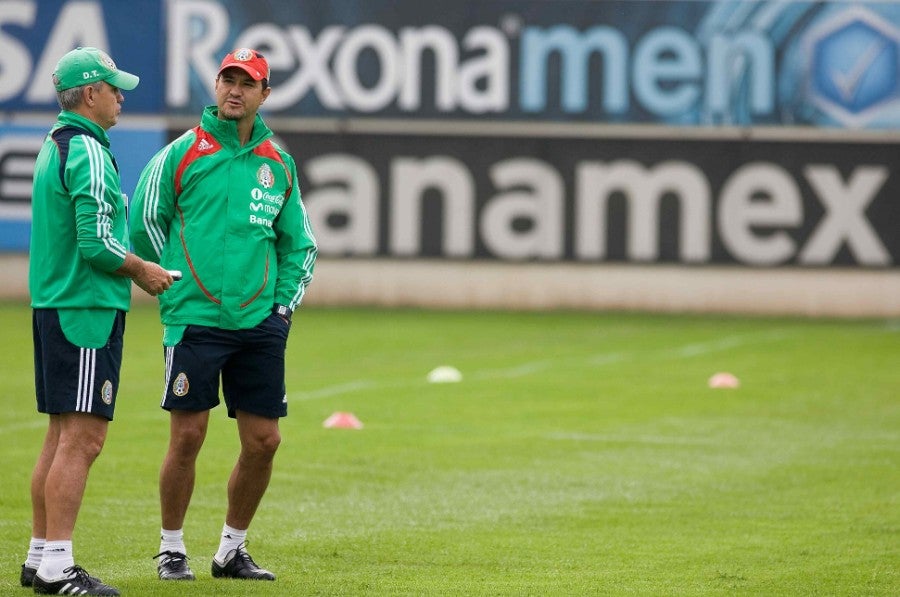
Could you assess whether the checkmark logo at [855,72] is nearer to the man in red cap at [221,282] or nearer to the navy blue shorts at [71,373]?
the man in red cap at [221,282]

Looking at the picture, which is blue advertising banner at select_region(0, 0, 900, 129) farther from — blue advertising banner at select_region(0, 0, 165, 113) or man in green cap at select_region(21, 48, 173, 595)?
→ man in green cap at select_region(21, 48, 173, 595)

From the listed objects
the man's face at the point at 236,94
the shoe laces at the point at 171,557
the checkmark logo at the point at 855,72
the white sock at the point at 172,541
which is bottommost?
→ the checkmark logo at the point at 855,72

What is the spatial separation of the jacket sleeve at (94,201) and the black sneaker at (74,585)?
1241mm

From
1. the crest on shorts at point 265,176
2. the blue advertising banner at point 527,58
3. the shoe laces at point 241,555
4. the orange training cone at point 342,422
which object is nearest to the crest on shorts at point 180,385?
the shoe laces at point 241,555

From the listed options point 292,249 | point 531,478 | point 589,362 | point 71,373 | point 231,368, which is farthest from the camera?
point 589,362

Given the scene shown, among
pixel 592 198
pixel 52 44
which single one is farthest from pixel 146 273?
pixel 52 44

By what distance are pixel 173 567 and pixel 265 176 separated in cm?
177

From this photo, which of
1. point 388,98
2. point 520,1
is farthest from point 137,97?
point 520,1

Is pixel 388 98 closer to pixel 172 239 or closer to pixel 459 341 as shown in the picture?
pixel 459 341

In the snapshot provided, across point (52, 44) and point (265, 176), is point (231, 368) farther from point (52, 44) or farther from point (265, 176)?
point (52, 44)

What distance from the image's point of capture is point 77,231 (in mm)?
7078

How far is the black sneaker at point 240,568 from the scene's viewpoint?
7.82 metres

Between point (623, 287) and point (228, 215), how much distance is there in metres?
22.8

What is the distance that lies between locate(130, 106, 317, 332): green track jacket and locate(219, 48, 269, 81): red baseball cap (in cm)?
24
